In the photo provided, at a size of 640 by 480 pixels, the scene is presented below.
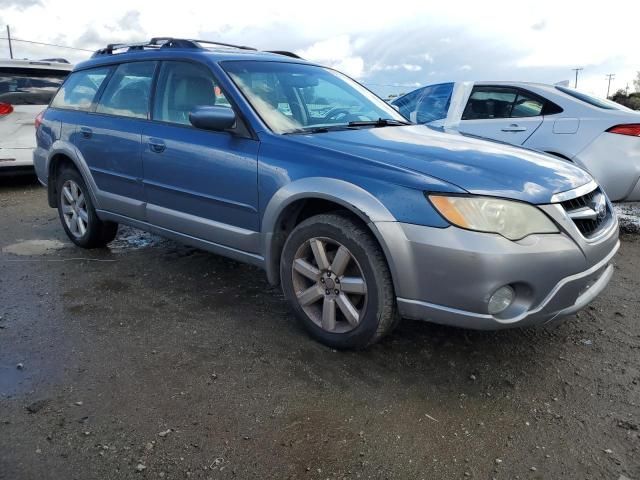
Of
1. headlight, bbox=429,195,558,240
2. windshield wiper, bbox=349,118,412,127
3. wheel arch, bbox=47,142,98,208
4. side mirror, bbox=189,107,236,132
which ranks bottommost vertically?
wheel arch, bbox=47,142,98,208

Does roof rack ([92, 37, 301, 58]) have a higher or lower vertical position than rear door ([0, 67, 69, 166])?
higher

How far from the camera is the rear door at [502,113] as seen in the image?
18.9ft

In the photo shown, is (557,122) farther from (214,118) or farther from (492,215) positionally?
(214,118)

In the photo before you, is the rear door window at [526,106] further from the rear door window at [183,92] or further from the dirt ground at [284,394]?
the rear door window at [183,92]

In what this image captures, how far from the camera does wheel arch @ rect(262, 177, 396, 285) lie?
2.78m

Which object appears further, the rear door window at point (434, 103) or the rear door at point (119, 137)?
the rear door window at point (434, 103)

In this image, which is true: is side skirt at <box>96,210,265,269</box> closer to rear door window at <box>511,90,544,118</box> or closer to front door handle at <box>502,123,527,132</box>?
front door handle at <box>502,123,527,132</box>

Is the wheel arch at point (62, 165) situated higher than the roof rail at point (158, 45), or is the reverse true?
the roof rail at point (158, 45)

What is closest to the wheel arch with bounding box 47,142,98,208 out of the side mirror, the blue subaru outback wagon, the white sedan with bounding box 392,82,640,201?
the blue subaru outback wagon

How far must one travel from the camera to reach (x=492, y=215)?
2578mm

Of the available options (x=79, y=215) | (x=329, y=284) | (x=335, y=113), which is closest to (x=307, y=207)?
(x=329, y=284)

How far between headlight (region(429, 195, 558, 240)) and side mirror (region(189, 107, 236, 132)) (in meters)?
1.38

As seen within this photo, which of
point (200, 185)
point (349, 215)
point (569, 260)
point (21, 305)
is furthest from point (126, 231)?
point (569, 260)

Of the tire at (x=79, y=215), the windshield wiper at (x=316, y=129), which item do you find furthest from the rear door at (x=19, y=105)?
the windshield wiper at (x=316, y=129)
